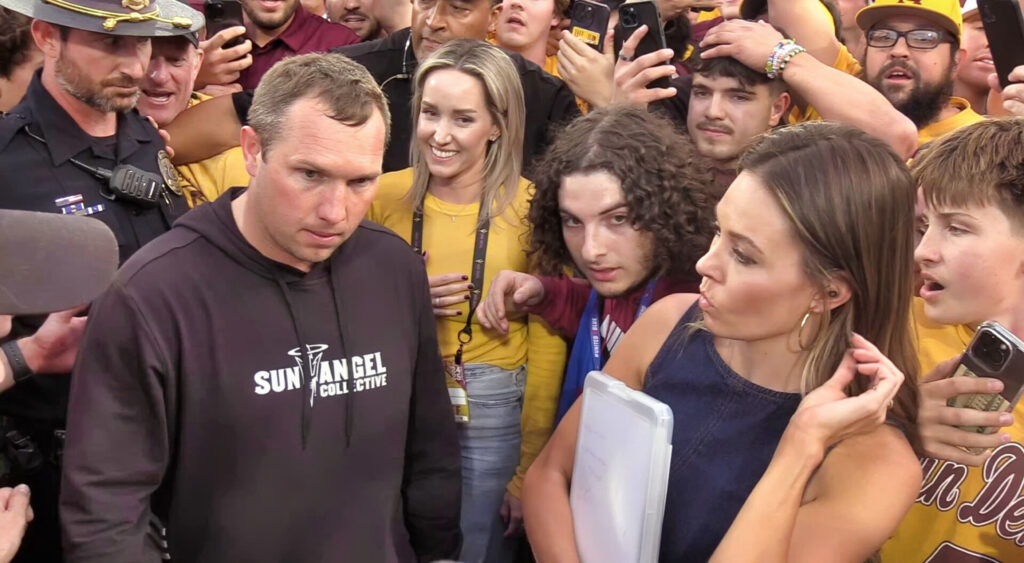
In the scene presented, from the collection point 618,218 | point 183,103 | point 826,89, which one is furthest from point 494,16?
point 618,218

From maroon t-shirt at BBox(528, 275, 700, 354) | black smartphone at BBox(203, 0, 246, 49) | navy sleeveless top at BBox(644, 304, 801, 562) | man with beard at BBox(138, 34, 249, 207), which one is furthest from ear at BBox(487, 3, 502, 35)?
navy sleeveless top at BBox(644, 304, 801, 562)

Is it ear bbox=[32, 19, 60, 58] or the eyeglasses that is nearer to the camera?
ear bbox=[32, 19, 60, 58]

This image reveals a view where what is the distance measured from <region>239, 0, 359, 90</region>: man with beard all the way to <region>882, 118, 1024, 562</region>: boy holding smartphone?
2866mm

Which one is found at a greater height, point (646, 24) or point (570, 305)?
point (646, 24)

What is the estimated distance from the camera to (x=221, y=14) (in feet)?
12.9

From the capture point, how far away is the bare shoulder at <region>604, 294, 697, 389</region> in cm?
235

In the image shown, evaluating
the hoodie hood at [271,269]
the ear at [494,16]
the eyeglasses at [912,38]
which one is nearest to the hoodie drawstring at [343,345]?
the hoodie hood at [271,269]

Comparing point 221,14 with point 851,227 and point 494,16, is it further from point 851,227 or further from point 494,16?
point 851,227

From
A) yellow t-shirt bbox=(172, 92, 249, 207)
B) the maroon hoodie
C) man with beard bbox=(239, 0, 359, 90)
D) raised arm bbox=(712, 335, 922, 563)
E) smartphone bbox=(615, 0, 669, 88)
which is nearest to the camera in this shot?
raised arm bbox=(712, 335, 922, 563)

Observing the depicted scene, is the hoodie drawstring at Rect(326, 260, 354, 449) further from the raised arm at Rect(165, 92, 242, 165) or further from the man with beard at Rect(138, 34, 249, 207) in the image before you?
the raised arm at Rect(165, 92, 242, 165)

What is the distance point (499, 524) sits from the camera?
3406mm

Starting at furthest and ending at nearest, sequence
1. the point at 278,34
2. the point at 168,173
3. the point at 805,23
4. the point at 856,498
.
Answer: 1. the point at 278,34
2. the point at 805,23
3. the point at 168,173
4. the point at 856,498

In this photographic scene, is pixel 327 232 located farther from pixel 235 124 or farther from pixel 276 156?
pixel 235 124

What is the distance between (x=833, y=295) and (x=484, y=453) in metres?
1.58
